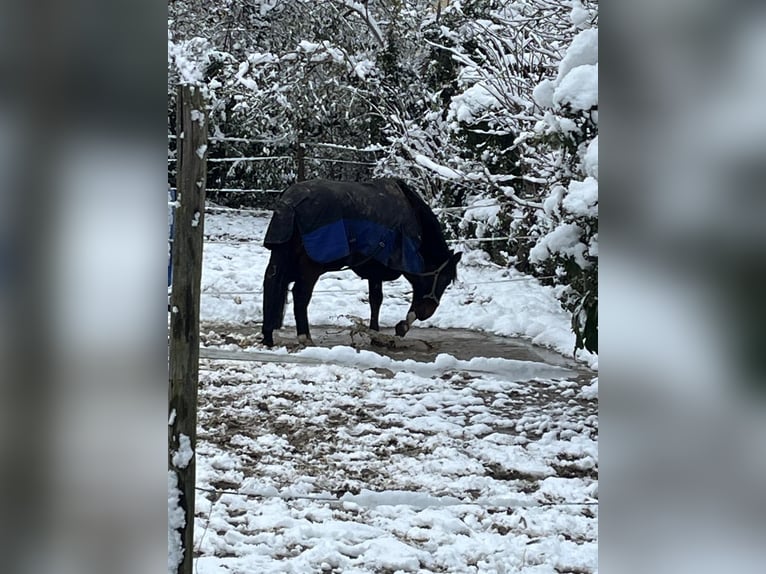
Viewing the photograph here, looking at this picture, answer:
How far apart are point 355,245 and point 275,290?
351mm

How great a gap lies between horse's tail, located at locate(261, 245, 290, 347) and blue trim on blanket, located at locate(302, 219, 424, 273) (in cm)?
11

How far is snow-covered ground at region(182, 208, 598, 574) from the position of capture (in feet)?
6.88

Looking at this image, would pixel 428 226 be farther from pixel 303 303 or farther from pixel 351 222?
pixel 303 303

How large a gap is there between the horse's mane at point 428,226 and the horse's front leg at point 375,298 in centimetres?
24

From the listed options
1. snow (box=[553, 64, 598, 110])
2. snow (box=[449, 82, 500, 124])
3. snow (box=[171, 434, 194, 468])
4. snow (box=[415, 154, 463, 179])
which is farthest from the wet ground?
snow (box=[171, 434, 194, 468])

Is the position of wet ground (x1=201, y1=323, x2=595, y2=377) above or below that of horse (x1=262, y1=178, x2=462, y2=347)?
below

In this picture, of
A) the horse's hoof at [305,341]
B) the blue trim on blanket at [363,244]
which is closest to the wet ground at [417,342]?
the horse's hoof at [305,341]

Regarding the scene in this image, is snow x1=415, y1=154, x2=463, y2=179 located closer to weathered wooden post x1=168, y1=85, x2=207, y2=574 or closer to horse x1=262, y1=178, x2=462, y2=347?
horse x1=262, y1=178, x2=462, y2=347
